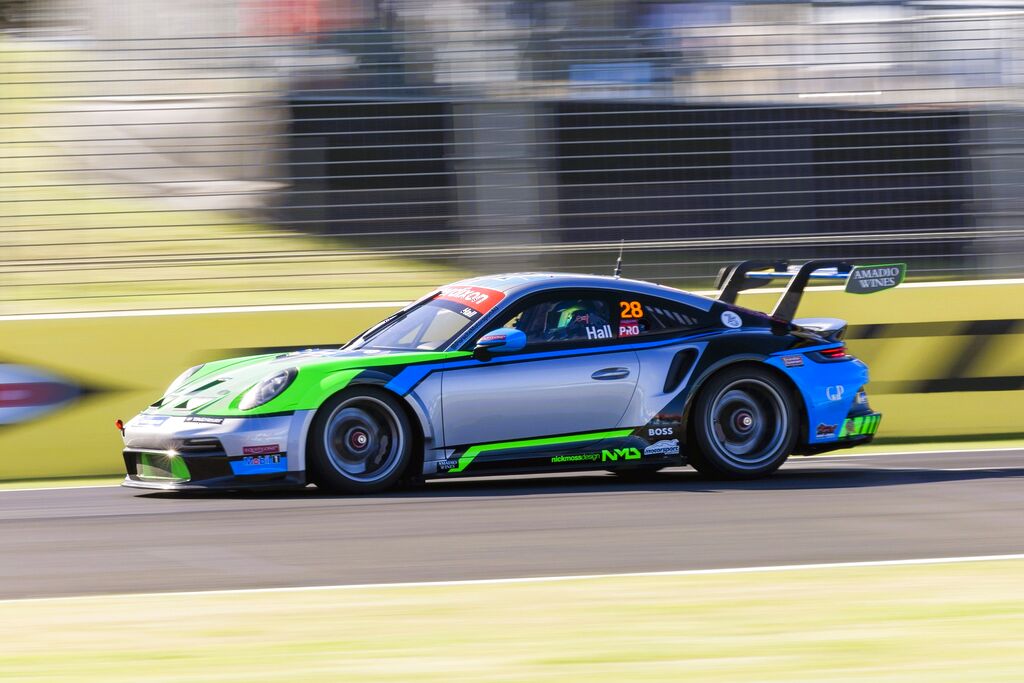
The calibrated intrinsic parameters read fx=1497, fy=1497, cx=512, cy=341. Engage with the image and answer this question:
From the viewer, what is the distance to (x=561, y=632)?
4.65 metres

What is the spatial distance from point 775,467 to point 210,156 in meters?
4.87

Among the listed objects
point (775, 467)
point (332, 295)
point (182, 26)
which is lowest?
point (775, 467)

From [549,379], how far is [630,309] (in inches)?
29.1

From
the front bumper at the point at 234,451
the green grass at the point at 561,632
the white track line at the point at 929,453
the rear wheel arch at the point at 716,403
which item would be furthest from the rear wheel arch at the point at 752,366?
the green grass at the point at 561,632

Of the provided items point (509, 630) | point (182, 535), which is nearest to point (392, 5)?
point (182, 535)

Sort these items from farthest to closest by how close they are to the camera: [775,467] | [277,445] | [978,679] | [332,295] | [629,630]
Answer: [332,295] < [775,467] < [277,445] < [629,630] < [978,679]

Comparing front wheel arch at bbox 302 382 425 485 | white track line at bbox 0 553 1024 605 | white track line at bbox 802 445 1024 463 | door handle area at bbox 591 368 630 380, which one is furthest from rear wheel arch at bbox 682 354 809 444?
white track line at bbox 0 553 1024 605

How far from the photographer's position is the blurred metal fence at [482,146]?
10.8 metres

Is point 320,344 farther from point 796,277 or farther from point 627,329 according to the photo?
point 796,277

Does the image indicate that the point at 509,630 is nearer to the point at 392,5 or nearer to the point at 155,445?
the point at 155,445

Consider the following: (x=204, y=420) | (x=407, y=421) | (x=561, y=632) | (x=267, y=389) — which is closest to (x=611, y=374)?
(x=407, y=421)

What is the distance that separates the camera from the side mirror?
8.41 m

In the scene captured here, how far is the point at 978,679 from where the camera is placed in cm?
408

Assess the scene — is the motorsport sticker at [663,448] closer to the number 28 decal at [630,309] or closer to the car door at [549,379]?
the car door at [549,379]
